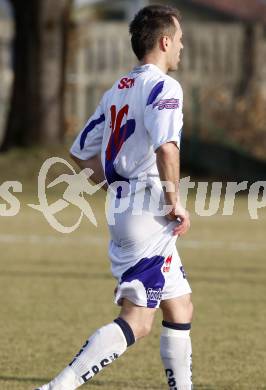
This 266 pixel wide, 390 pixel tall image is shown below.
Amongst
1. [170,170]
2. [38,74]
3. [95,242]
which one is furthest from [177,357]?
[38,74]

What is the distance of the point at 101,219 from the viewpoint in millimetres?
18922

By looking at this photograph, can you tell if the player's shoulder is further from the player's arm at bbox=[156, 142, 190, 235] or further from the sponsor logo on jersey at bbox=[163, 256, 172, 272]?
the sponsor logo on jersey at bbox=[163, 256, 172, 272]

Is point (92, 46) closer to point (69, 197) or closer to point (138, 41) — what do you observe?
point (69, 197)

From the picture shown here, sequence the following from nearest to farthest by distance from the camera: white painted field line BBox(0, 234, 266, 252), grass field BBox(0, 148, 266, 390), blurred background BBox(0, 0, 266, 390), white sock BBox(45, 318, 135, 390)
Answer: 1. white sock BBox(45, 318, 135, 390)
2. grass field BBox(0, 148, 266, 390)
3. blurred background BBox(0, 0, 266, 390)
4. white painted field line BBox(0, 234, 266, 252)

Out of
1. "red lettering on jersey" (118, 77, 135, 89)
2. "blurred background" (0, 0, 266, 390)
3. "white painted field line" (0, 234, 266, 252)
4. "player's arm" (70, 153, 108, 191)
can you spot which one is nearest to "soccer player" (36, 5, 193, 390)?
"red lettering on jersey" (118, 77, 135, 89)

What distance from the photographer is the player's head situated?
19.0 feet

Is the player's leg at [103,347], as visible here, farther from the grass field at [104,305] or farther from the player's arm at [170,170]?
the grass field at [104,305]

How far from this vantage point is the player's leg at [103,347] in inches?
222

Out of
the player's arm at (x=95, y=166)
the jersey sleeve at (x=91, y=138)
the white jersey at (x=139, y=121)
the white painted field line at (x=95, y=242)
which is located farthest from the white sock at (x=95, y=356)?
the white painted field line at (x=95, y=242)

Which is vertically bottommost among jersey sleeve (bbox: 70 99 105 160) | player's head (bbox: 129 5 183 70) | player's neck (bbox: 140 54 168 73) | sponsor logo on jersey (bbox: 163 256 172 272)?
sponsor logo on jersey (bbox: 163 256 172 272)

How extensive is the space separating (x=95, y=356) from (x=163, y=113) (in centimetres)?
113

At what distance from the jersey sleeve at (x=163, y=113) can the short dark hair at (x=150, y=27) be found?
206mm

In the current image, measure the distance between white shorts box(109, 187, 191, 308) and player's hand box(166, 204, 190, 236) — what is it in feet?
0.12

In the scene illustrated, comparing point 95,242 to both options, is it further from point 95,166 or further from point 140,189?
point 140,189
